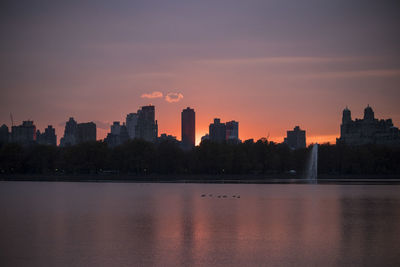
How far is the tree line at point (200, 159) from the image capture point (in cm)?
15288

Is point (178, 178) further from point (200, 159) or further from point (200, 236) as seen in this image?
point (200, 236)

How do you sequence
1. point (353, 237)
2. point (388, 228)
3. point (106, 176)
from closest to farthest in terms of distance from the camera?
point (353, 237)
point (388, 228)
point (106, 176)

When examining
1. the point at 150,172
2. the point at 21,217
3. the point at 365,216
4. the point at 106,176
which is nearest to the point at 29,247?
the point at 21,217

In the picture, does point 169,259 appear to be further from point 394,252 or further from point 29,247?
point 394,252

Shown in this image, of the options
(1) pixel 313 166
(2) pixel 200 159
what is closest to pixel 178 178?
(2) pixel 200 159

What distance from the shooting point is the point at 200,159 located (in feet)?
502

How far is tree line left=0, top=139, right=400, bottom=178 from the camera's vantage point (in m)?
153

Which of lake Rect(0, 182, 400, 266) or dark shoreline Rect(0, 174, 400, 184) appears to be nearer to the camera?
lake Rect(0, 182, 400, 266)

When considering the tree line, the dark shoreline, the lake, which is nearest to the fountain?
the dark shoreline

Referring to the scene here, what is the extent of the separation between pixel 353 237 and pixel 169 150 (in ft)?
405

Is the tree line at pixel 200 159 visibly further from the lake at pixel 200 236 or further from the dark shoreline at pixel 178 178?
the lake at pixel 200 236

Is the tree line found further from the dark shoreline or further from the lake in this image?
the lake

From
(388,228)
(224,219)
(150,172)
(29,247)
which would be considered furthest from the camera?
(150,172)

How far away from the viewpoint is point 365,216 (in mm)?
41406
